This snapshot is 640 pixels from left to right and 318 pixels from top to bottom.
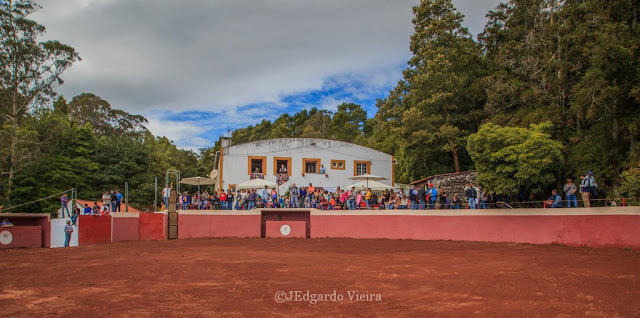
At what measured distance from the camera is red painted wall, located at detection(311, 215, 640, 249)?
1469 centimetres

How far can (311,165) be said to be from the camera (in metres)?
36.8

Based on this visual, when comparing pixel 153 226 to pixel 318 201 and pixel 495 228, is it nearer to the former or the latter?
pixel 318 201

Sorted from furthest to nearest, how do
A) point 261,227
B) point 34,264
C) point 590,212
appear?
point 261,227, point 590,212, point 34,264

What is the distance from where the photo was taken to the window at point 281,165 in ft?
117

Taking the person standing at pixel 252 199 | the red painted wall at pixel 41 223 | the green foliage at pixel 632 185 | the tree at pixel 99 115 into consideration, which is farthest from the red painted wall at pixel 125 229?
the tree at pixel 99 115

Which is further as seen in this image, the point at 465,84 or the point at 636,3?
the point at 465,84

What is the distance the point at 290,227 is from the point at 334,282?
1279 cm

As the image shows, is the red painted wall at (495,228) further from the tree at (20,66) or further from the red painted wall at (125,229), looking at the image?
the tree at (20,66)

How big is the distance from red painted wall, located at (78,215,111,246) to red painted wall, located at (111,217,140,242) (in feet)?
0.91

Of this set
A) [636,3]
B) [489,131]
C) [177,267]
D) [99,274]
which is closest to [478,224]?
[489,131]

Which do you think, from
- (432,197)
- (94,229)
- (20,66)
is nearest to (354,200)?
(432,197)

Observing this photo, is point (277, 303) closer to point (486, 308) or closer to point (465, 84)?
point (486, 308)

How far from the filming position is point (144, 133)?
70938 millimetres

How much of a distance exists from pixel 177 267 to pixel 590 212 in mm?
13367
